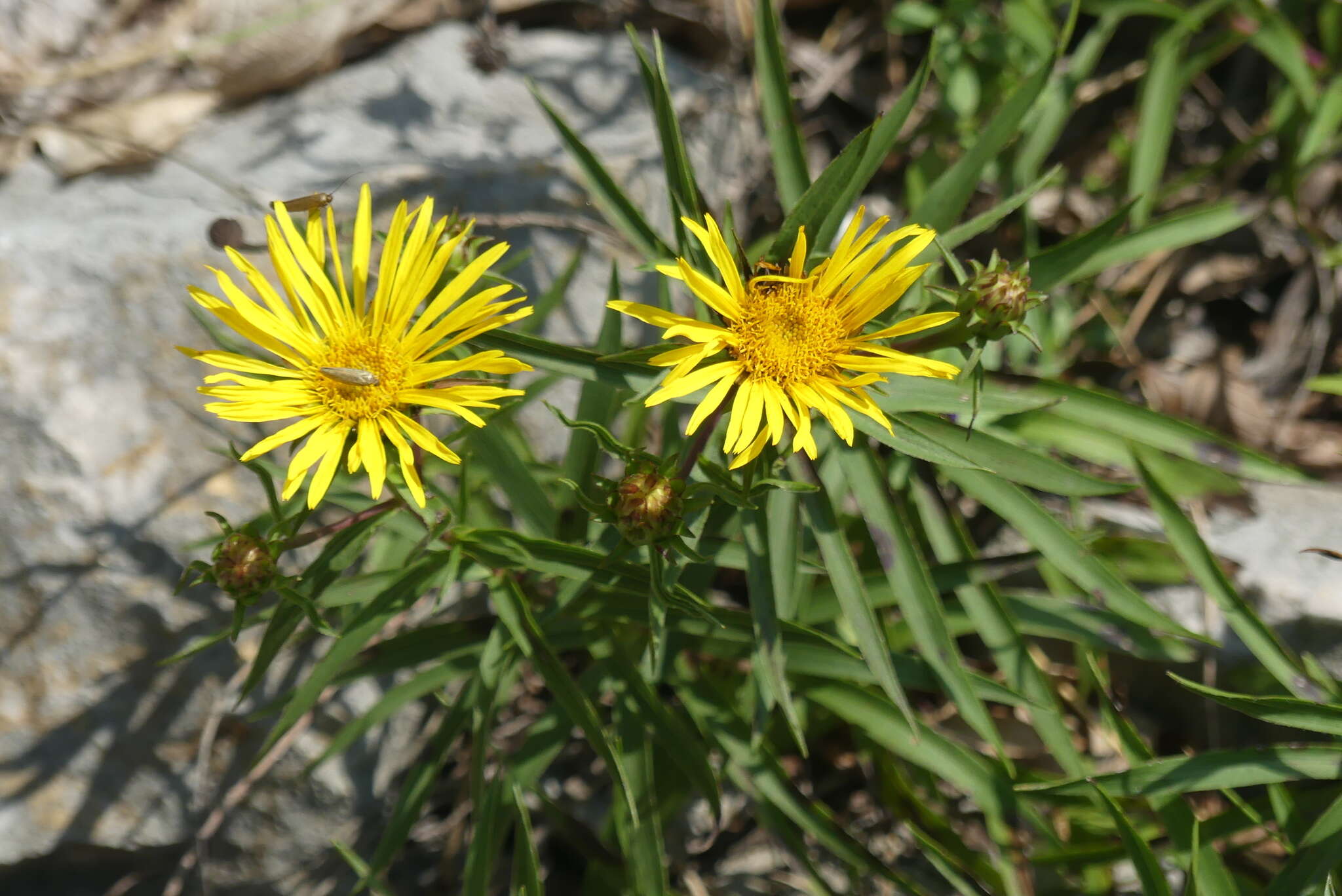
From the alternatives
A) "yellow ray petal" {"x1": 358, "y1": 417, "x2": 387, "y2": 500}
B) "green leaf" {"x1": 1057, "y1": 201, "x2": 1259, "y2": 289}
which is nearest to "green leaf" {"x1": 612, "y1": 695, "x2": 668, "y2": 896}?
"yellow ray petal" {"x1": 358, "y1": 417, "x2": 387, "y2": 500}

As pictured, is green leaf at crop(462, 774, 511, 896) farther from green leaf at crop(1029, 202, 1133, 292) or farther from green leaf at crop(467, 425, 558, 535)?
green leaf at crop(1029, 202, 1133, 292)

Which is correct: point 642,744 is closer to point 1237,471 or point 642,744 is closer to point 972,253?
point 1237,471

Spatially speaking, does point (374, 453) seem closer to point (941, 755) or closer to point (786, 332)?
point (786, 332)

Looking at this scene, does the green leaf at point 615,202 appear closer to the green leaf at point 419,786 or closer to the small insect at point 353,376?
the small insect at point 353,376

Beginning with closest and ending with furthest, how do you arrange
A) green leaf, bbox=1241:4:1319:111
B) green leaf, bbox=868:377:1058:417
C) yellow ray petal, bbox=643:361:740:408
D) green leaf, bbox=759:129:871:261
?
yellow ray petal, bbox=643:361:740:408 < green leaf, bbox=759:129:871:261 < green leaf, bbox=868:377:1058:417 < green leaf, bbox=1241:4:1319:111

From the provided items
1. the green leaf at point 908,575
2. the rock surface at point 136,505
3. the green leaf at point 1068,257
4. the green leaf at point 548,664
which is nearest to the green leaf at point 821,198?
the green leaf at point 908,575

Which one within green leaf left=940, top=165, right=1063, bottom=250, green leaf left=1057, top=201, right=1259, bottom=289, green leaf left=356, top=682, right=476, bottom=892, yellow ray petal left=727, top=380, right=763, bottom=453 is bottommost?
green leaf left=356, top=682, right=476, bottom=892

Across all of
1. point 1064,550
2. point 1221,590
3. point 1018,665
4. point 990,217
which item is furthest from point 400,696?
point 1221,590
